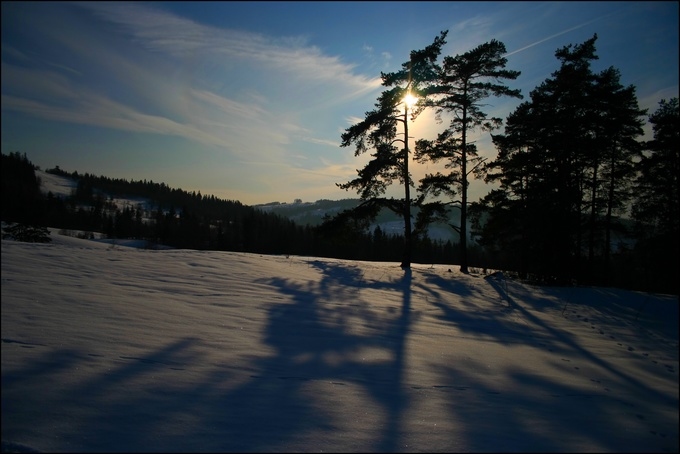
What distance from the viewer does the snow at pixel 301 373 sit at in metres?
2.54

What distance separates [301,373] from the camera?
3.91m

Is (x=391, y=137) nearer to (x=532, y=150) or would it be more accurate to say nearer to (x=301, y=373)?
(x=532, y=150)

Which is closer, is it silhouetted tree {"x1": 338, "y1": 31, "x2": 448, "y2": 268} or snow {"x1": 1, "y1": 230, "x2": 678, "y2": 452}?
snow {"x1": 1, "y1": 230, "x2": 678, "y2": 452}

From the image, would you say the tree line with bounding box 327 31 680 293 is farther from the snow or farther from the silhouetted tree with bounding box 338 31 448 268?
the snow

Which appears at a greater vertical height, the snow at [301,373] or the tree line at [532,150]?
the tree line at [532,150]

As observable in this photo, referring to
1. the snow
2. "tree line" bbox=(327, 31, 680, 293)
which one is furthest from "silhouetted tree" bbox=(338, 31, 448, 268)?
the snow

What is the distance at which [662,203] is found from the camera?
11.4 ft

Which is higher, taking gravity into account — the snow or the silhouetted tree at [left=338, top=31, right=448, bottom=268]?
the silhouetted tree at [left=338, top=31, right=448, bottom=268]

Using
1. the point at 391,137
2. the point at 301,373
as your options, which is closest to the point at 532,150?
the point at 391,137

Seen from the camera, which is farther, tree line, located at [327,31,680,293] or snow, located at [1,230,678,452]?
tree line, located at [327,31,680,293]

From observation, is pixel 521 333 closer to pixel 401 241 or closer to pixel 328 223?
pixel 328 223

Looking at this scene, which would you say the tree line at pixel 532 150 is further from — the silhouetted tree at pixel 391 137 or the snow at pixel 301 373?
the snow at pixel 301 373

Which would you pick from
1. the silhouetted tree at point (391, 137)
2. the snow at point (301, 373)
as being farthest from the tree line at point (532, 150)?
the snow at point (301, 373)

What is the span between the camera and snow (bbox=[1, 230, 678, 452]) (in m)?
2.54
